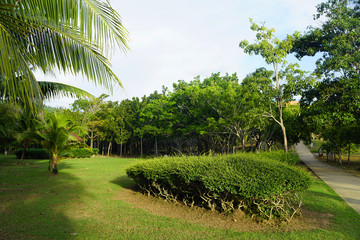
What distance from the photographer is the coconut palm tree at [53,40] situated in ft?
9.82

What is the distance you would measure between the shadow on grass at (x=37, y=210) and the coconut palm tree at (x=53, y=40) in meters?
2.65

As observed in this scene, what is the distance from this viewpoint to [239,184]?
5.78 metres

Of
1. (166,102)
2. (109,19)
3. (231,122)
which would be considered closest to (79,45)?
(109,19)

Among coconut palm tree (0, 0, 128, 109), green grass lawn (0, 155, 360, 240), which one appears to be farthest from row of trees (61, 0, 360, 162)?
coconut palm tree (0, 0, 128, 109)

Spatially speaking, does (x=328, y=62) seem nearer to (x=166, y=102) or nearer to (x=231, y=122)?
(x=231, y=122)

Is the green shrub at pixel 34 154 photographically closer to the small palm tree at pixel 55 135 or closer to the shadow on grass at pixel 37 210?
the small palm tree at pixel 55 135

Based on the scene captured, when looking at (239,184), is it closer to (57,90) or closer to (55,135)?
(57,90)

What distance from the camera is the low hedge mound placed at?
574 centimetres

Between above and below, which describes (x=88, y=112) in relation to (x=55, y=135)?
above

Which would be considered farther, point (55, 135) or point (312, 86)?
point (312, 86)

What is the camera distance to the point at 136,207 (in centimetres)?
732

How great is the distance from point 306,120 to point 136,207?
13366 mm

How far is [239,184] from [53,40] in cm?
468

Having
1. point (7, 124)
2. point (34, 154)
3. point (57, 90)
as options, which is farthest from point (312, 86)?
point (34, 154)
